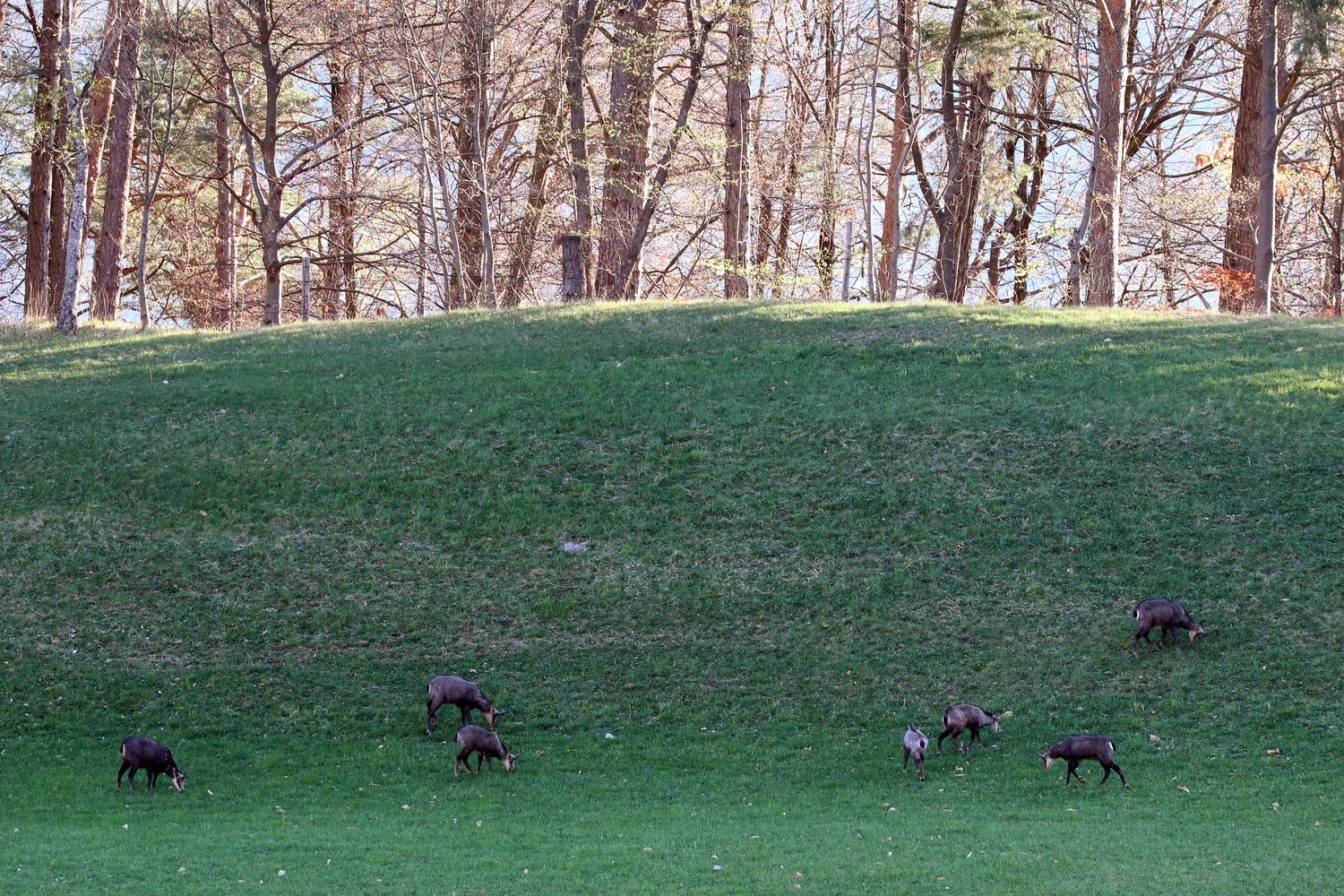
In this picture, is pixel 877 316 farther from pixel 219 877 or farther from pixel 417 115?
pixel 219 877

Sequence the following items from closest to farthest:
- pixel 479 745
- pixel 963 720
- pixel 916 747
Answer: pixel 916 747 < pixel 479 745 < pixel 963 720

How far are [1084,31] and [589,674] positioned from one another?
26056 mm

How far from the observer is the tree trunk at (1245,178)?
32281mm

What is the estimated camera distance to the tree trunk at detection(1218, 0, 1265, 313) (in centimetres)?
3228

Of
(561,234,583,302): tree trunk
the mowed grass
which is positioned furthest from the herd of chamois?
(561,234,583,302): tree trunk

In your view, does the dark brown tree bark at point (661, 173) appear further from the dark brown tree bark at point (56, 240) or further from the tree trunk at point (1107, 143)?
the dark brown tree bark at point (56, 240)

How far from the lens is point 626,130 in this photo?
33.3 m

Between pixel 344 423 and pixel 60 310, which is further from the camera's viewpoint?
pixel 60 310

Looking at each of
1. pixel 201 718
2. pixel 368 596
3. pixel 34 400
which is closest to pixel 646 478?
pixel 368 596

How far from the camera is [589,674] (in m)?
13.0

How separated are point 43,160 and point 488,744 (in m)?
28.7

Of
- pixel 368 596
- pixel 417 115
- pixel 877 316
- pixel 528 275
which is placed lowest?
pixel 368 596

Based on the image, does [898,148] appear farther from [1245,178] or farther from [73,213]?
[73,213]

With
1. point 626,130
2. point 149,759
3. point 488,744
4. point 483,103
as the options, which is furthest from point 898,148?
point 149,759
